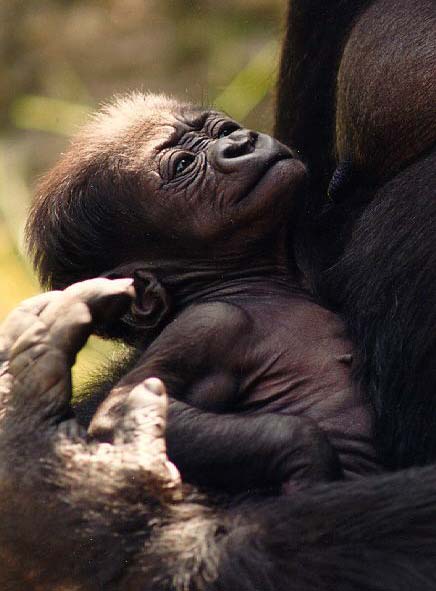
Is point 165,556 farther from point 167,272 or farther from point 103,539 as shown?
point 167,272

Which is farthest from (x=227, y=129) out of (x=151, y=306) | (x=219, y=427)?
(x=219, y=427)

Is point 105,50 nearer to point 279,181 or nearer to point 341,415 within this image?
point 279,181

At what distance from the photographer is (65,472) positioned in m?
2.05

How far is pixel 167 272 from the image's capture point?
265 cm

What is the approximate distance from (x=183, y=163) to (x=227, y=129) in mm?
188

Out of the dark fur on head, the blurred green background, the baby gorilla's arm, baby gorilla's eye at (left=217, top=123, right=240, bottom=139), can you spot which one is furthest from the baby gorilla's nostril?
the blurred green background

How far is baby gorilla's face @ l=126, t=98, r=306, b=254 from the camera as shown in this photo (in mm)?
2602

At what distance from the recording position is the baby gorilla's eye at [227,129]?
9.14ft

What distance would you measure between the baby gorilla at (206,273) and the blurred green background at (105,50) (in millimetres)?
3936

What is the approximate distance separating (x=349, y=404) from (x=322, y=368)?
10 cm

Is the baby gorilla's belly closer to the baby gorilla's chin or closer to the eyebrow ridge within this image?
the baby gorilla's chin

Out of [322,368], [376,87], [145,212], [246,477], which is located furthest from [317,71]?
[246,477]

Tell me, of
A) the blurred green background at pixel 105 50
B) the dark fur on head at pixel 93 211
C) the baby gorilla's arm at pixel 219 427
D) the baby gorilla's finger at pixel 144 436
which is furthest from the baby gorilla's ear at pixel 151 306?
the blurred green background at pixel 105 50

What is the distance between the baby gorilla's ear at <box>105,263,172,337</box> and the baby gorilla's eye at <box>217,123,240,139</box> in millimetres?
413
